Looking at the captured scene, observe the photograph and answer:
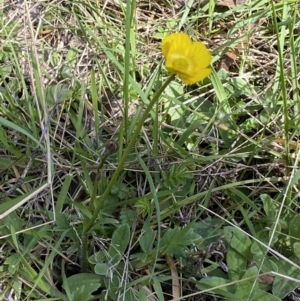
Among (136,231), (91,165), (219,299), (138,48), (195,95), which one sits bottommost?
(219,299)

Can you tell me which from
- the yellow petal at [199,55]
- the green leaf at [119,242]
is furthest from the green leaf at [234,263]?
the yellow petal at [199,55]

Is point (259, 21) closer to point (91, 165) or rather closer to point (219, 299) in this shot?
point (91, 165)

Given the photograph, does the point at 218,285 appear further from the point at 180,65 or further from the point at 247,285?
the point at 180,65


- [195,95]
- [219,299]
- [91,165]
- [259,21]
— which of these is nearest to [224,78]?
[195,95]

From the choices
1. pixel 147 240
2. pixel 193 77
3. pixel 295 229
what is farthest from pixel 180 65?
pixel 295 229

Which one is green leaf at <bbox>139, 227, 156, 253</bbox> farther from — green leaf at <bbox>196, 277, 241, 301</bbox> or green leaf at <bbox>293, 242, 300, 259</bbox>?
green leaf at <bbox>293, 242, 300, 259</bbox>

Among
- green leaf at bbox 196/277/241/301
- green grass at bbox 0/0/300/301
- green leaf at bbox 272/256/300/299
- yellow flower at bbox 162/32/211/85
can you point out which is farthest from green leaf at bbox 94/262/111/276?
yellow flower at bbox 162/32/211/85

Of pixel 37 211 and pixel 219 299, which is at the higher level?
pixel 37 211
